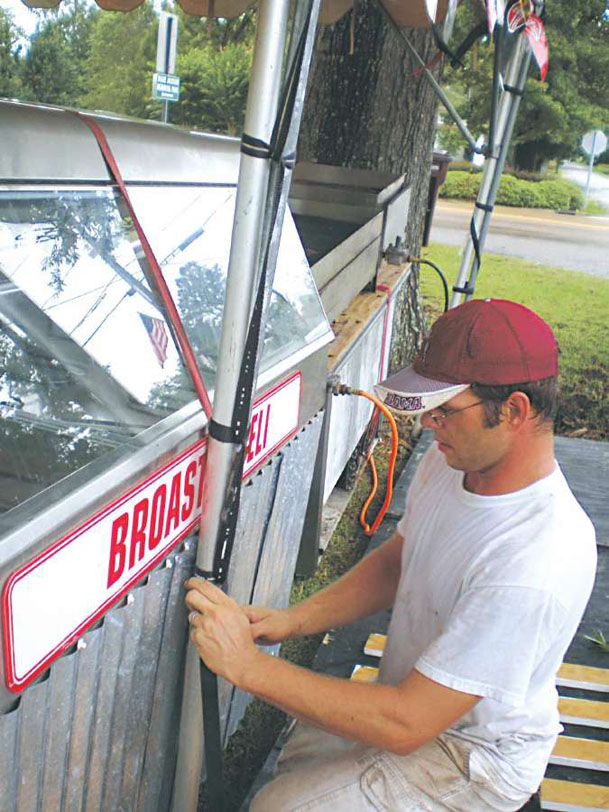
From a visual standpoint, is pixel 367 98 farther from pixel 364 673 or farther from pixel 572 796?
pixel 572 796

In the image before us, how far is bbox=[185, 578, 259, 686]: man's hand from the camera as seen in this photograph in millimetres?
1530

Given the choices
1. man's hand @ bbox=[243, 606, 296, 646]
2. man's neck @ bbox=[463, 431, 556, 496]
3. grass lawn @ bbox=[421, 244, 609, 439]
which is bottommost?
grass lawn @ bbox=[421, 244, 609, 439]

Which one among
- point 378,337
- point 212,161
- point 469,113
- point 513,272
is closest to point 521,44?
point 378,337

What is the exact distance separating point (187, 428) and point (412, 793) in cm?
83

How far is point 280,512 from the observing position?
2.29m

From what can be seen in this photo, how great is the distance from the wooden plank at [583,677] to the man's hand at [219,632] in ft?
5.75

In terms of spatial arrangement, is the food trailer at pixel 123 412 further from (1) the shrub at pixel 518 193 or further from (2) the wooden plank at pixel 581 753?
(1) the shrub at pixel 518 193

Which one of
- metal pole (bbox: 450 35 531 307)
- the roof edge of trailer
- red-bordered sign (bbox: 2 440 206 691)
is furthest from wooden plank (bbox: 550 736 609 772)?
metal pole (bbox: 450 35 531 307)

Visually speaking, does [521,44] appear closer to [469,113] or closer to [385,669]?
[385,669]

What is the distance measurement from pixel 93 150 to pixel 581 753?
2.26 m

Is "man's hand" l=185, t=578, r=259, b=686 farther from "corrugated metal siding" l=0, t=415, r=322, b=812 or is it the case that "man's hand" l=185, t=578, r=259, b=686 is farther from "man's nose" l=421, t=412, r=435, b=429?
"man's nose" l=421, t=412, r=435, b=429

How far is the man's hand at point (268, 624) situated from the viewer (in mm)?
1788

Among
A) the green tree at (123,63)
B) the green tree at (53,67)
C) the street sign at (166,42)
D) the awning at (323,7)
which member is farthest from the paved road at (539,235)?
the awning at (323,7)

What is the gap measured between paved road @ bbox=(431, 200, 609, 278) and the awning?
9.83 metres
